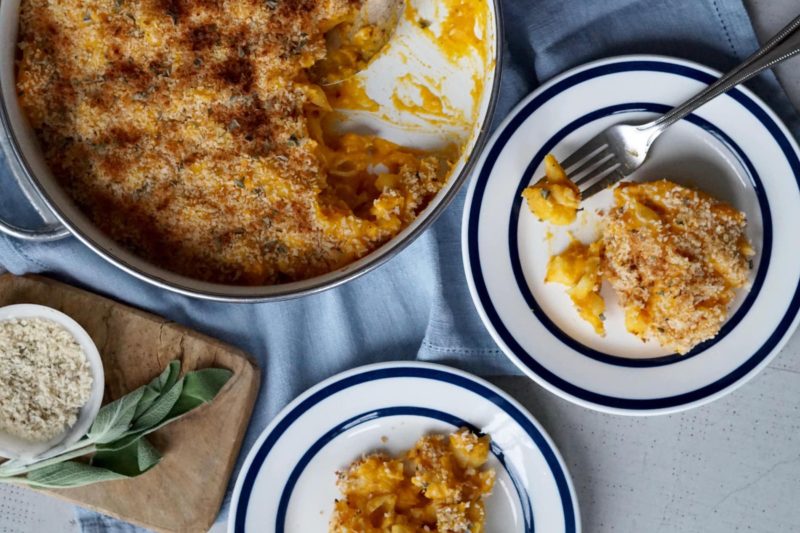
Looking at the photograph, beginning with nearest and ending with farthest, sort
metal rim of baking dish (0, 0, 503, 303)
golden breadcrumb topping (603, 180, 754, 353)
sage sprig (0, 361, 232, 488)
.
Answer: metal rim of baking dish (0, 0, 503, 303)
golden breadcrumb topping (603, 180, 754, 353)
sage sprig (0, 361, 232, 488)

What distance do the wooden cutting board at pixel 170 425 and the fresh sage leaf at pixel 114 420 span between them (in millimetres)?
78

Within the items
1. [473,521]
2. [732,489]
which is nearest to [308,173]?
[473,521]

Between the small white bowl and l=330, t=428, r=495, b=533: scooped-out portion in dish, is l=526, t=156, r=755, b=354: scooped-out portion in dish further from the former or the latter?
the small white bowl

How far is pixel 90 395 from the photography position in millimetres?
1470

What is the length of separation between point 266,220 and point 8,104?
453 mm

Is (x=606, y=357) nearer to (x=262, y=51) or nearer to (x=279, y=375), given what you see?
(x=279, y=375)

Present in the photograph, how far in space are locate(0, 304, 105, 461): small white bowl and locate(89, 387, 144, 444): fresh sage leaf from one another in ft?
0.11

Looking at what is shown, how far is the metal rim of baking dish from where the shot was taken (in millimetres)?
1221

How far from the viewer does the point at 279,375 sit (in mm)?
1528

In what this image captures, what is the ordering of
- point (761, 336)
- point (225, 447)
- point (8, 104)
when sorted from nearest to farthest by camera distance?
1. point (8, 104)
2. point (761, 336)
3. point (225, 447)

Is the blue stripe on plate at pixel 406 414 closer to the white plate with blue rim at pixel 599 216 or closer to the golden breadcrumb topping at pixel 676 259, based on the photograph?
the white plate with blue rim at pixel 599 216

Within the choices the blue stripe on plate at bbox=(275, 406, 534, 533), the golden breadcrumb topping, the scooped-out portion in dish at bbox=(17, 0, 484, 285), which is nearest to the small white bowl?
the scooped-out portion in dish at bbox=(17, 0, 484, 285)

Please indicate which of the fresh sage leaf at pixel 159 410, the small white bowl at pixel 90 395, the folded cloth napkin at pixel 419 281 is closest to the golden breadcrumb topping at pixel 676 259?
the folded cloth napkin at pixel 419 281

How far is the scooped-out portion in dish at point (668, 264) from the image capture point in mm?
1344
